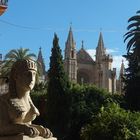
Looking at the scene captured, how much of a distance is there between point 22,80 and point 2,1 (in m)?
27.5

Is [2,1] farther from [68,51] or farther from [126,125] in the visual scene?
[68,51]

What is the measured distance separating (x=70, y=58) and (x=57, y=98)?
57.9 m

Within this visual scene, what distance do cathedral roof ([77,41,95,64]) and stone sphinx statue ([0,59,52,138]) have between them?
100.0 meters

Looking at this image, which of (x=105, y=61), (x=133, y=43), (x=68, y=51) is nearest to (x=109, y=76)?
(x=105, y=61)

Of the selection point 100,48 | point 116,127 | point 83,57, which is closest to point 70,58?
point 100,48

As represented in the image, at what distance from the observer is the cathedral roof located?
350 ft

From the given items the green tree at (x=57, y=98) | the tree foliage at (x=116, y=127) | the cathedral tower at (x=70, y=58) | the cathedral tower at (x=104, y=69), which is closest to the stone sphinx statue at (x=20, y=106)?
the tree foliage at (x=116, y=127)

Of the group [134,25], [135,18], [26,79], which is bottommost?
[26,79]

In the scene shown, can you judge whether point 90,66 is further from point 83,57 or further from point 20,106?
point 20,106

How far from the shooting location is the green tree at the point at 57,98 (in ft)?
134

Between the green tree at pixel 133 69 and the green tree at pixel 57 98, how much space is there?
17.0 feet

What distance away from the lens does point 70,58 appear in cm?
10006

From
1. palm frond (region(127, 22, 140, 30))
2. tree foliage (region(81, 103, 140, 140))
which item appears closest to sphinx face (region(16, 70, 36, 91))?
tree foliage (region(81, 103, 140, 140))

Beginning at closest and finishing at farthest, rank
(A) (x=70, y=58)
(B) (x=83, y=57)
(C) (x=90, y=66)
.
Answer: (A) (x=70, y=58) < (C) (x=90, y=66) < (B) (x=83, y=57)
